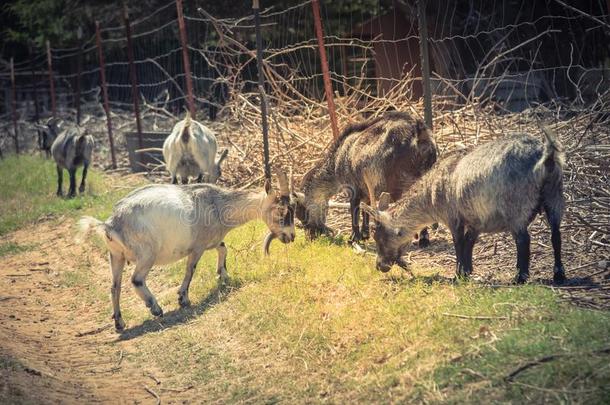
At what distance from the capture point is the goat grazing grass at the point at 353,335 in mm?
4484

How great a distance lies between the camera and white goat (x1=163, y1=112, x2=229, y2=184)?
442 inches

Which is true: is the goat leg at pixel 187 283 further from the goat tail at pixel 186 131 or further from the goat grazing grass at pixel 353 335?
the goat tail at pixel 186 131

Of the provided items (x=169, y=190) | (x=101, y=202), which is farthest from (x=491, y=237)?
(x=101, y=202)

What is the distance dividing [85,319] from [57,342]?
31.4 inches

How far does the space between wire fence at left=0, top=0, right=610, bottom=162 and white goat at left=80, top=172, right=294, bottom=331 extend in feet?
5.90

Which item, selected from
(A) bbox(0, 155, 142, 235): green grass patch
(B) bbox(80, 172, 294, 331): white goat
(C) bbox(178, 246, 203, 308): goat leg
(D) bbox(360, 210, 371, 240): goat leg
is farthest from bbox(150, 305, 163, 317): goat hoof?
(A) bbox(0, 155, 142, 235): green grass patch

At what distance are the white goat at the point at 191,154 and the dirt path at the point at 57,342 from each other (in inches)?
67.6

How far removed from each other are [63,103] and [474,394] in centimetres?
2095

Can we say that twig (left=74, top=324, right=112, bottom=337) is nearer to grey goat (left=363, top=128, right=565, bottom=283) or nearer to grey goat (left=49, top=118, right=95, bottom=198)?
grey goat (left=363, top=128, right=565, bottom=283)

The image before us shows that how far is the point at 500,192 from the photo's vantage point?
5.99 m

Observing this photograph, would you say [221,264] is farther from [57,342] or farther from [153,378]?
[153,378]

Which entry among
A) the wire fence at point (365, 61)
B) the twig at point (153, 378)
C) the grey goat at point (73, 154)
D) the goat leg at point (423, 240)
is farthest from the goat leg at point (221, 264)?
the grey goat at point (73, 154)

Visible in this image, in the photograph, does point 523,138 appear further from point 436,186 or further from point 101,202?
point 101,202

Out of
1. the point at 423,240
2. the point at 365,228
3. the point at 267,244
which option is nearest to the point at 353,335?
the point at 267,244
